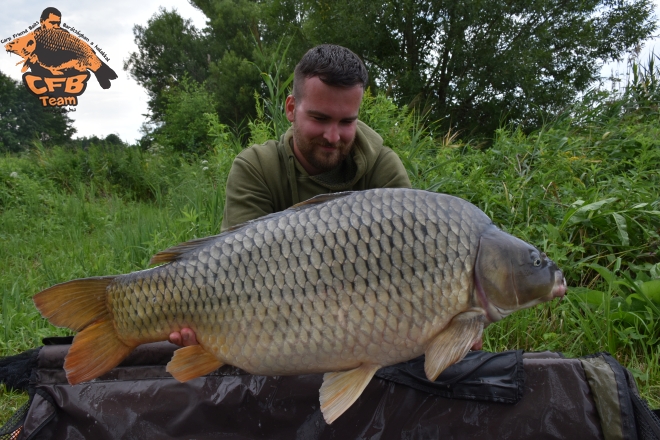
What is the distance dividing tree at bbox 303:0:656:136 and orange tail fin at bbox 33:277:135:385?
28.6ft

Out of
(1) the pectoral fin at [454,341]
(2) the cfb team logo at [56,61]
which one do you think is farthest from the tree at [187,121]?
(1) the pectoral fin at [454,341]

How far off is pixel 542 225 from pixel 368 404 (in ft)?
4.02

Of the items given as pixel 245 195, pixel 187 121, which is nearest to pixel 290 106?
pixel 245 195

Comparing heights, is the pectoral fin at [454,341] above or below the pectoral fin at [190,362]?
above

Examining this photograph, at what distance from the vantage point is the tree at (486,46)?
32.1ft

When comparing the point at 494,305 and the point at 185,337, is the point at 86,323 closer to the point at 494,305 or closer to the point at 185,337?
the point at 185,337

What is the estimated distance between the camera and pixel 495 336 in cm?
194

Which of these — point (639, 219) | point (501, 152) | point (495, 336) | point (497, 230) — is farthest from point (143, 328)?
point (501, 152)

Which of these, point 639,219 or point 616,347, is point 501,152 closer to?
point 639,219

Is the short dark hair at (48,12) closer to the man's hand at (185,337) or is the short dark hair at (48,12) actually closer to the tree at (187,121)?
the tree at (187,121)

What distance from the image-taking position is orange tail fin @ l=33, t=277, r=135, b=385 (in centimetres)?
118

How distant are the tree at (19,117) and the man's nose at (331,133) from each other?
624 inches

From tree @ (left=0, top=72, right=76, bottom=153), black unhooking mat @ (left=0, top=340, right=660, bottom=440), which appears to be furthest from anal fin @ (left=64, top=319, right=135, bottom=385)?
tree @ (left=0, top=72, right=76, bottom=153)

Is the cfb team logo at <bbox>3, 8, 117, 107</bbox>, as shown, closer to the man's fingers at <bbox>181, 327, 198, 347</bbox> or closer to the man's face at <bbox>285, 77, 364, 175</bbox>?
the man's face at <bbox>285, 77, 364, 175</bbox>
